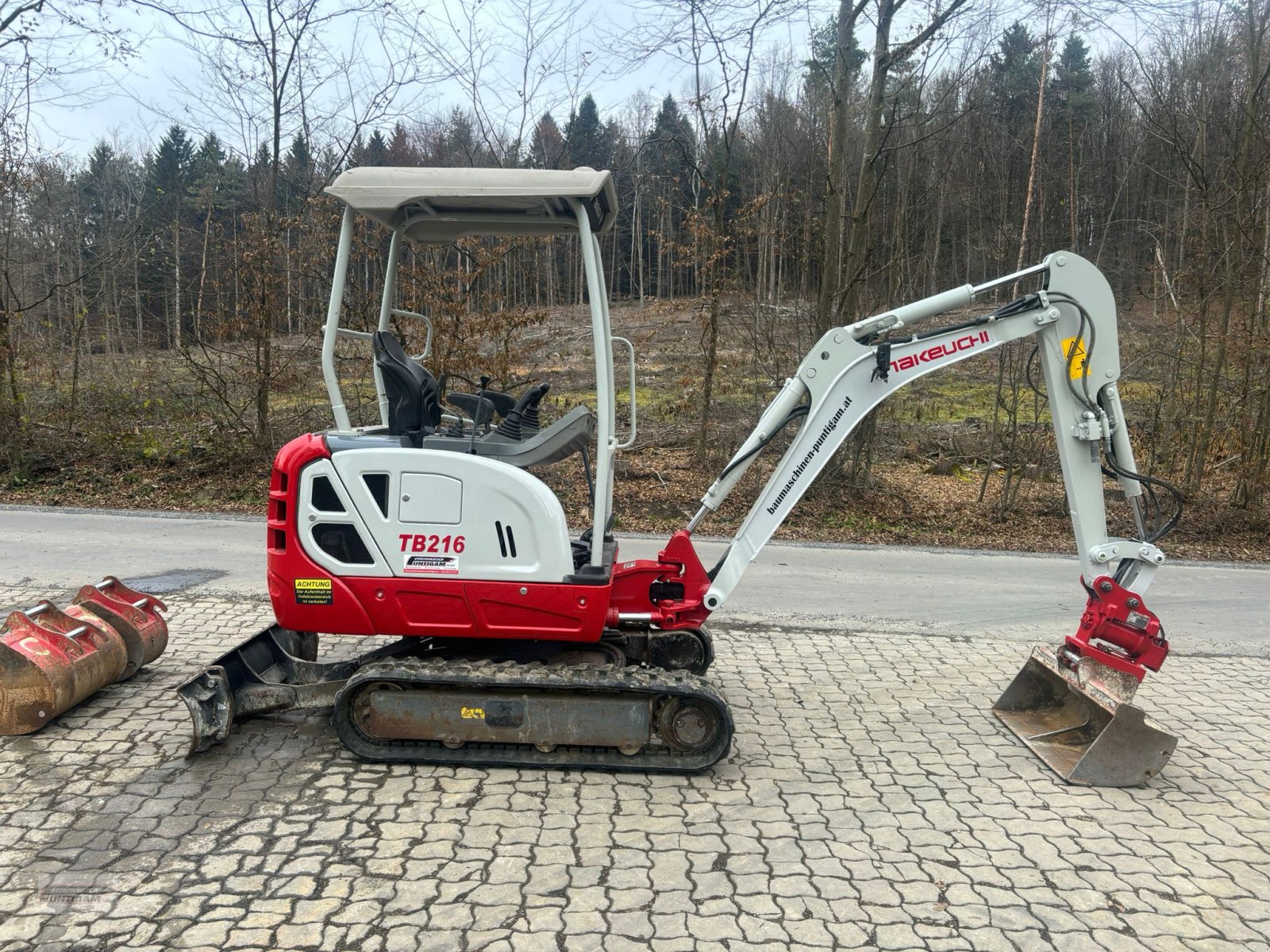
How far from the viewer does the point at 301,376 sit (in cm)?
1394

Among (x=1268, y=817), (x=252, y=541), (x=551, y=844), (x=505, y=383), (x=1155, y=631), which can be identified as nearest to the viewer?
(x=551, y=844)

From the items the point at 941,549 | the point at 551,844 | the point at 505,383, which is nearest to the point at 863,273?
the point at 941,549

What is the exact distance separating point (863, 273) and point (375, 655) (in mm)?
9551

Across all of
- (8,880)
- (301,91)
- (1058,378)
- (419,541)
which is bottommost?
(8,880)

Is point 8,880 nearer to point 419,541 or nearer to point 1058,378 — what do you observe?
point 419,541

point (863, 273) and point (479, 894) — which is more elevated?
point (863, 273)

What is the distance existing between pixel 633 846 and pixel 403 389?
256 centimetres

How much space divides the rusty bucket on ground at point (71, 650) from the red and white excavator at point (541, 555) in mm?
985

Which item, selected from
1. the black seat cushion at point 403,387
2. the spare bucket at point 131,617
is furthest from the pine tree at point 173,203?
the black seat cushion at point 403,387

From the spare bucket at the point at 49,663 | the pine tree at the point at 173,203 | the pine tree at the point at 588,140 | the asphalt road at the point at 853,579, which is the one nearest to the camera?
the spare bucket at the point at 49,663

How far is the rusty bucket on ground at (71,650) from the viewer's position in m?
4.68

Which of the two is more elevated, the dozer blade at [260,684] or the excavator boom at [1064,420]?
the excavator boom at [1064,420]

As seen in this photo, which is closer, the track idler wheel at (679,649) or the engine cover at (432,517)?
the engine cover at (432,517)

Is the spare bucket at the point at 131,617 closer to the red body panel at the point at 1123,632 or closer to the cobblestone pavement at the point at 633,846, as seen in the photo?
the cobblestone pavement at the point at 633,846
